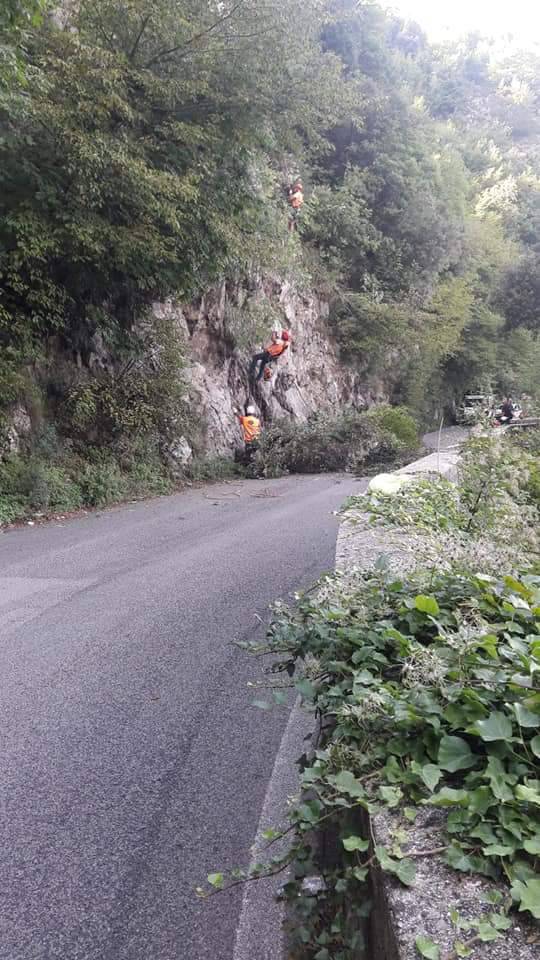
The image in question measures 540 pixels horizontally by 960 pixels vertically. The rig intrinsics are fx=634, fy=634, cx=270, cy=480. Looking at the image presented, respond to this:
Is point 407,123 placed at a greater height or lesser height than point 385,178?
greater

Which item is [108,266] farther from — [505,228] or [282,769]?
[505,228]

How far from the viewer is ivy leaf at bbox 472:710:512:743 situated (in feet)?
5.01

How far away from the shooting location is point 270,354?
19.1 metres

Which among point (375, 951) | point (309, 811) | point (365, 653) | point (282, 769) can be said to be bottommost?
point (282, 769)

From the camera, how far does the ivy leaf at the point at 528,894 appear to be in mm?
1170

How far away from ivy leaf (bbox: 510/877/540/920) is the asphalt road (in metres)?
1.29

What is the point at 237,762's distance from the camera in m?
3.21

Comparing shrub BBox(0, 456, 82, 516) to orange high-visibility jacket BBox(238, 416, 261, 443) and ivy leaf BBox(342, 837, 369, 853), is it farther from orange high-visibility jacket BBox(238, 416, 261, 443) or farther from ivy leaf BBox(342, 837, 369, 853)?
ivy leaf BBox(342, 837, 369, 853)

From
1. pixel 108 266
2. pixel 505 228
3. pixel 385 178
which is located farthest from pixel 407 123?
pixel 108 266

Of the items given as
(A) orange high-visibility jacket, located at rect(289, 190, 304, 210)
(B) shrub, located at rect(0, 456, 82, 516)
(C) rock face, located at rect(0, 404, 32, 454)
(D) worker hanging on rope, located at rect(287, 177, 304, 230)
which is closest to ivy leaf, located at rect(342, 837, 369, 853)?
(B) shrub, located at rect(0, 456, 82, 516)

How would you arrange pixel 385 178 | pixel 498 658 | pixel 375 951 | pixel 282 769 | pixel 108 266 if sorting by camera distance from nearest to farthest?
pixel 375 951
pixel 498 658
pixel 282 769
pixel 108 266
pixel 385 178

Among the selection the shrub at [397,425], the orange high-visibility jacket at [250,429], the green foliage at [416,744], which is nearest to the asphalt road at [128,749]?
the green foliage at [416,744]

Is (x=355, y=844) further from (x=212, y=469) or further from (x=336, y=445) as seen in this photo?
(x=336, y=445)

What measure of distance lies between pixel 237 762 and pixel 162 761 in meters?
0.38
